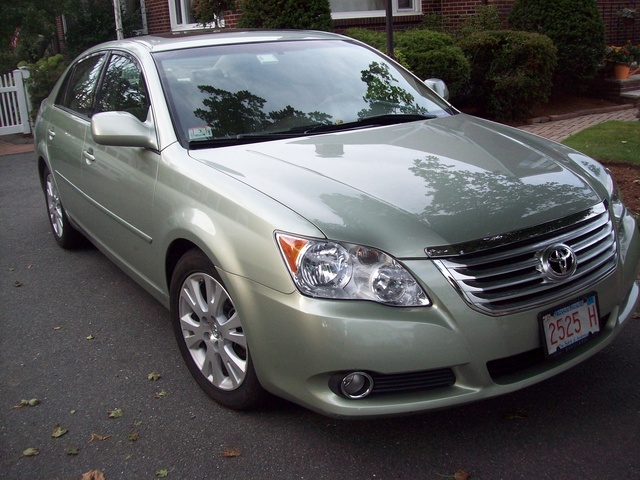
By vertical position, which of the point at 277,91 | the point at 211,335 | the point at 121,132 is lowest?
the point at 211,335

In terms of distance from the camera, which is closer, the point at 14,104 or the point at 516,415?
the point at 516,415

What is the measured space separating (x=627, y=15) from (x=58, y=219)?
1239 centimetres

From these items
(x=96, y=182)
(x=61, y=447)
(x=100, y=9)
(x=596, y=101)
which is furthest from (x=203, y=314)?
(x=100, y=9)

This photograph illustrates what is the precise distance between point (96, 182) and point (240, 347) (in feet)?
6.25

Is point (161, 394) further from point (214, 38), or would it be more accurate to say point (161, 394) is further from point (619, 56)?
point (619, 56)

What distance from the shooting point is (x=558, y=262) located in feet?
9.61

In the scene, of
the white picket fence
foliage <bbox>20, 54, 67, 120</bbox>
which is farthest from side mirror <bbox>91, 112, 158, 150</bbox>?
the white picket fence

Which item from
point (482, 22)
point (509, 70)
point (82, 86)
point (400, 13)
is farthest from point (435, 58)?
point (82, 86)

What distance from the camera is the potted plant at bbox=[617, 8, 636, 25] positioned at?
1426 centimetres

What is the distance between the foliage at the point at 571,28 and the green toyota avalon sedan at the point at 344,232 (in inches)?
319

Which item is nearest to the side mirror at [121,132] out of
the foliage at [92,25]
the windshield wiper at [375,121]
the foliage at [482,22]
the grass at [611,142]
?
the windshield wiper at [375,121]

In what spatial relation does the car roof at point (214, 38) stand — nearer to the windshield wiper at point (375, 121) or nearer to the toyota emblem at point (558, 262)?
the windshield wiper at point (375, 121)

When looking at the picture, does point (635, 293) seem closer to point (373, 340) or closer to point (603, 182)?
point (603, 182)

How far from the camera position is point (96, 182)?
15.0ft
